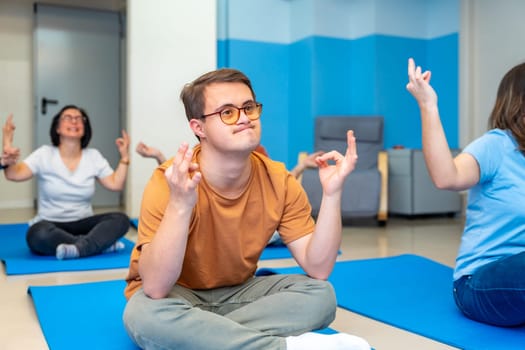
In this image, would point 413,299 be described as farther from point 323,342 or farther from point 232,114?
point 232,114

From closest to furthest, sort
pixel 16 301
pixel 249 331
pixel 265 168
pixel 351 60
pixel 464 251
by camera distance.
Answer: pixel 249 331 → pixel 265 168 → pixel 464 251 → pixel 16 301 → pixel 351 60

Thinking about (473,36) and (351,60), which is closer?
(473,36)

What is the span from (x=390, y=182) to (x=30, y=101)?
3.86 m

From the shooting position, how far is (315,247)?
1588 mm

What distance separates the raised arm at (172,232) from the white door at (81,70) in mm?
5103

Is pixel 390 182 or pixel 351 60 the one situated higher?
pixel 351 60

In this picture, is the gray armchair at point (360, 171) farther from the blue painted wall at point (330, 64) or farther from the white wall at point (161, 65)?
the white wall at point (161, 65)

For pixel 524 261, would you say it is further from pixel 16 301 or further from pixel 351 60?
pixel 351 60

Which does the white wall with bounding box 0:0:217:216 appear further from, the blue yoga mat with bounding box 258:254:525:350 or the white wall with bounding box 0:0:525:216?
the blue yoga mat with bounding box 258:254:525:350

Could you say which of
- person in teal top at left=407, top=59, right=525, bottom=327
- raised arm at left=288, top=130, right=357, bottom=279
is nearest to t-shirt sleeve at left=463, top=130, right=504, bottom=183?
person in teal top at left=407, top=59, right=525, bottom=327

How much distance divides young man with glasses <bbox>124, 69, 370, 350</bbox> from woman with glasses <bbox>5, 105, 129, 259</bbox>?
1.58 m

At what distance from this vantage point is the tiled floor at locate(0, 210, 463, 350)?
5.87 ft

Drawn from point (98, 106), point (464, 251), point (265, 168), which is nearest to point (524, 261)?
point (464, 251)

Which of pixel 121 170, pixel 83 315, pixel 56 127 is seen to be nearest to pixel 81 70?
pixel 56 127
